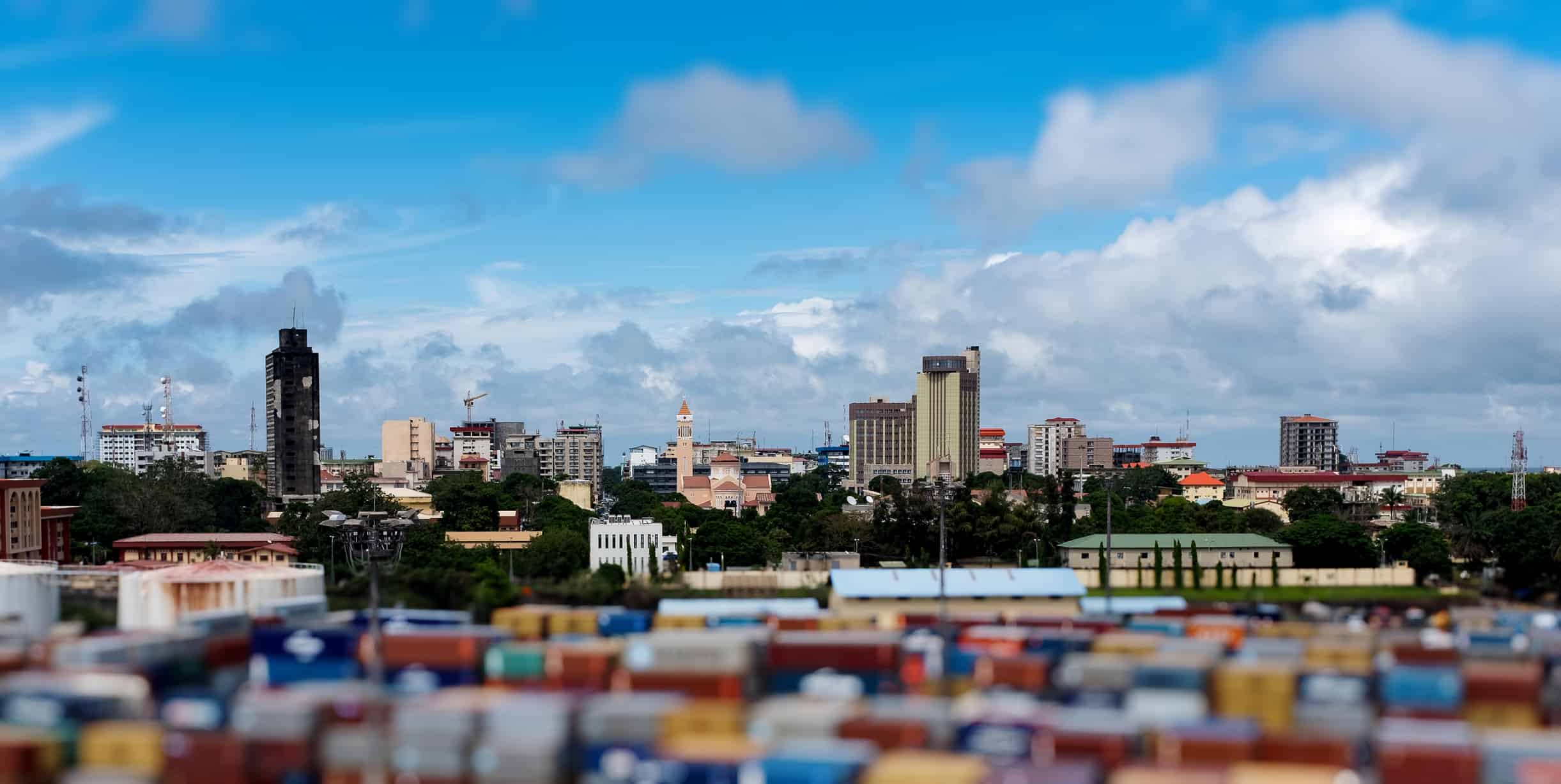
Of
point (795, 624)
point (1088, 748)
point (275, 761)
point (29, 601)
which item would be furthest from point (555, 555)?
point (1088, 748)

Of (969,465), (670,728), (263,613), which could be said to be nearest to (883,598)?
(263,613)

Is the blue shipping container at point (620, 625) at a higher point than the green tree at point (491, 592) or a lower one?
higher

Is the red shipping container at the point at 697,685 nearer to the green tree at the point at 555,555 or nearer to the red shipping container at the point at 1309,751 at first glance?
the red shipping container at the point at 1309,751

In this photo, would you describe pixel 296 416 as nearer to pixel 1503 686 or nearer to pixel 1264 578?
pixel 1264 578

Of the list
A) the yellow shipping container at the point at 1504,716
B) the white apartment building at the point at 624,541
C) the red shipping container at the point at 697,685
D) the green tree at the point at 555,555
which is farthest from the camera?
the white apartment building at the point at 624,541

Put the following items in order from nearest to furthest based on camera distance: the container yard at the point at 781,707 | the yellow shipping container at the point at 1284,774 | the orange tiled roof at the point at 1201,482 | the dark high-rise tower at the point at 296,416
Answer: the yellow shipping container at the point at 1284,774
the container yard at the point at 781,707
the dark high-rise tower at the point at 296,416
the orange tiled roof at the point at 1201,482

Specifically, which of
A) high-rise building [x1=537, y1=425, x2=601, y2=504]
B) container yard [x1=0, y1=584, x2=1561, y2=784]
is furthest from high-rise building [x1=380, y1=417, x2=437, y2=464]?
container yard [x1=0, y1=584, x2=1561, y2=784]

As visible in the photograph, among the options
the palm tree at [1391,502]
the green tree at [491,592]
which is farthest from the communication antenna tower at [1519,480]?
the green tree at [491,592]

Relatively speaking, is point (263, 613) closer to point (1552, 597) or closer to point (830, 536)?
point (1552, 597)
